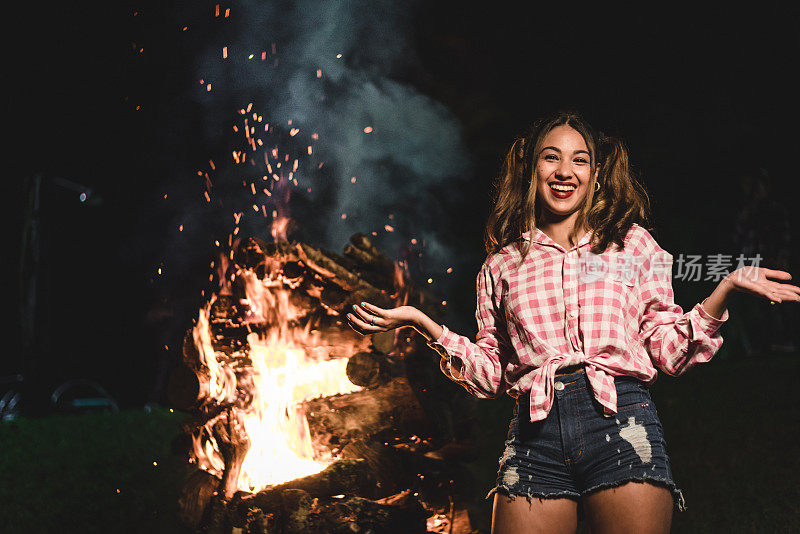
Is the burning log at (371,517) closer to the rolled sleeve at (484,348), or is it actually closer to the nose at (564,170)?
the rolled sleeve at (484,348)

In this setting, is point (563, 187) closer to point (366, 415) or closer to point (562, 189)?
point (562, 189)

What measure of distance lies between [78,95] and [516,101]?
6.14 metres

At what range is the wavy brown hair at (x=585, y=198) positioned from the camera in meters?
2.36

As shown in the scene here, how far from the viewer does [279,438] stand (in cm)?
429

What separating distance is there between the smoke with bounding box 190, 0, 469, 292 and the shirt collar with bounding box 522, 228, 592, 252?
16.4 ft

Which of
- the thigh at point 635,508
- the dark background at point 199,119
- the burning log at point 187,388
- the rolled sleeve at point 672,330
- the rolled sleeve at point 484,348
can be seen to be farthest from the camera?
the dark background at point 199,119

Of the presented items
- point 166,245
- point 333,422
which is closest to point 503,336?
point 333,422

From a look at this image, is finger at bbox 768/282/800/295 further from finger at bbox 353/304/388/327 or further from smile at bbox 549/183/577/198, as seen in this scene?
finger at bbox 353/304/388/327

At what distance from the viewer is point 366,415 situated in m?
4.21

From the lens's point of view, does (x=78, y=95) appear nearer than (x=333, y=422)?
No

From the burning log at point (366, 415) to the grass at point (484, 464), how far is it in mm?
1364

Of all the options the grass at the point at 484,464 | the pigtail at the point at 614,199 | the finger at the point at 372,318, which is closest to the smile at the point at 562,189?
the pigtail at the point at 614,199

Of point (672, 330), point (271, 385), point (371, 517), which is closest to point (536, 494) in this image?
point (672, 330)

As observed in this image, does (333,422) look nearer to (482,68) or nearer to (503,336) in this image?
(503,336)
